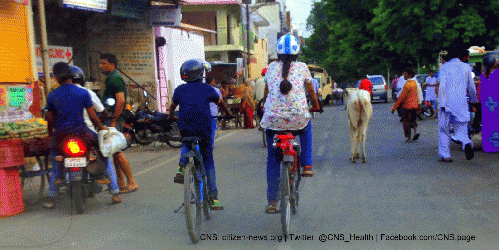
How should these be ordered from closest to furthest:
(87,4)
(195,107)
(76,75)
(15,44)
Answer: (195,107) < (76,75) < (15,44) < (87,4)

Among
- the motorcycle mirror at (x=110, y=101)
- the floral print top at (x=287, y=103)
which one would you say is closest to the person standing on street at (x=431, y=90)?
the motorcycle mirror at (x=110, y=101)

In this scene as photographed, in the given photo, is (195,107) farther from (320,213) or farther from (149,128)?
(149,128)

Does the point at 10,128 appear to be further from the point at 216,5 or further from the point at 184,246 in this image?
the point at 216,5

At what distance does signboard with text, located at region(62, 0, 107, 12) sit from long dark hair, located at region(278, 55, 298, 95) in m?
9.86

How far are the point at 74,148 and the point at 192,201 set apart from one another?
2.12 metres

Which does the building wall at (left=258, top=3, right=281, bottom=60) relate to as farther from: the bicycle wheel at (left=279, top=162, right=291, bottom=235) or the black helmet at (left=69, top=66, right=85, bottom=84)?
the bicycle wheel at (left=279, top=162, right=291, bottom=235)

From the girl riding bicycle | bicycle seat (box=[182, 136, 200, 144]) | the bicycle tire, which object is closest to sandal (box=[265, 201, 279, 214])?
the girl riding bicycle

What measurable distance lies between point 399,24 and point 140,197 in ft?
86.7

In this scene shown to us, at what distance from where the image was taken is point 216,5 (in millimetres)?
38375

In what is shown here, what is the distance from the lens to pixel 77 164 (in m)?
6.59

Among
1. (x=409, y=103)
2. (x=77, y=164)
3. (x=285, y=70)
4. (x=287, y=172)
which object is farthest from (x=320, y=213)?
(x=409, y=103)

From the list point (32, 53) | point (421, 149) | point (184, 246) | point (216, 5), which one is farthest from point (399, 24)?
point (184, 246)

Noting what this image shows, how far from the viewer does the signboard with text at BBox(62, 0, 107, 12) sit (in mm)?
14077

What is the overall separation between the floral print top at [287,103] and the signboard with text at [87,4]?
32.3ft
